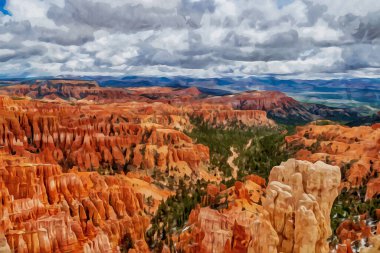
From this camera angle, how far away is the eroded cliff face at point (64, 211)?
78.8 ft

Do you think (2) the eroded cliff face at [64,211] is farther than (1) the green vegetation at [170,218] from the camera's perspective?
No

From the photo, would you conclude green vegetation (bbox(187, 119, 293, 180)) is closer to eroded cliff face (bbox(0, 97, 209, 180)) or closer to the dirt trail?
the dirt trail

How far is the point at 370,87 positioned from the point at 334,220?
10112 centimetres

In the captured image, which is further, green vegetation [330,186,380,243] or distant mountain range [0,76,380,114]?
distant mountain range [0,76,380,114]

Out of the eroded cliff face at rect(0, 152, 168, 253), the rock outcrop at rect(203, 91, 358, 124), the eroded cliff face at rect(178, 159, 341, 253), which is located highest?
the eroded cliff face at rect(178, 159, 341, 253)

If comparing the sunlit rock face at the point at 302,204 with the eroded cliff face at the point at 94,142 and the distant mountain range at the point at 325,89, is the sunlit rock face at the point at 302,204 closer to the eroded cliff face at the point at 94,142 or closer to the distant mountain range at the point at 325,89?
the eroded cliff face at the point at 94,142

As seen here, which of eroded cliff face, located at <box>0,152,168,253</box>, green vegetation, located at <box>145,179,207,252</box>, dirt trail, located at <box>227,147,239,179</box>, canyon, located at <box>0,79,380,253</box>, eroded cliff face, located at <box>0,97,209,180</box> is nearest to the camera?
canyon, located at <box>0,79,380,253</box>

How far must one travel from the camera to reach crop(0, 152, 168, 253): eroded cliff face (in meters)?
24.0

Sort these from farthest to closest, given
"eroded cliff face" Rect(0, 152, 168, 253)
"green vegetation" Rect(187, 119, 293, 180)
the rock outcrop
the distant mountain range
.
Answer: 1. the rock outcrop
2. the distant mountain range
3. "green vegetation" Rect(187, 119, 293, 180)
4. "eroded cliff face" Rect(0, 152, 168, 253)

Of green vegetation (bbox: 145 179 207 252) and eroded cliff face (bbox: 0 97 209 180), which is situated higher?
eroded cliff face (bbox: 0 97 209 180)

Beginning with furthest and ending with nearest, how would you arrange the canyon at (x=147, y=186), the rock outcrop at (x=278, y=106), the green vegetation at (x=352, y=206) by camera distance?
1. the rock outcrop at (x=278, y=106)
2. the green vegetation at (x=352, y=206)
3. the canyon at (x=147, y=186)

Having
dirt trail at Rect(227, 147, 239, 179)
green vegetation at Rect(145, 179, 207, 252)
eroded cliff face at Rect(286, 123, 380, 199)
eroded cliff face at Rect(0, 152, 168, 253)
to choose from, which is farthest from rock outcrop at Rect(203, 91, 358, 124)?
eroded cliff face at Rect(0, 152, 168, 253)

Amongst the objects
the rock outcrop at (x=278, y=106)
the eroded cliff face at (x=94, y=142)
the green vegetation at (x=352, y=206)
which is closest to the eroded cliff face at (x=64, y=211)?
the green vegetation at (x=352, y=206)

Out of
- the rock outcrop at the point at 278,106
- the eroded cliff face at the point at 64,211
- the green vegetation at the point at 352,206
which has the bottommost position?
the rock outcrop at the point at 278,106
